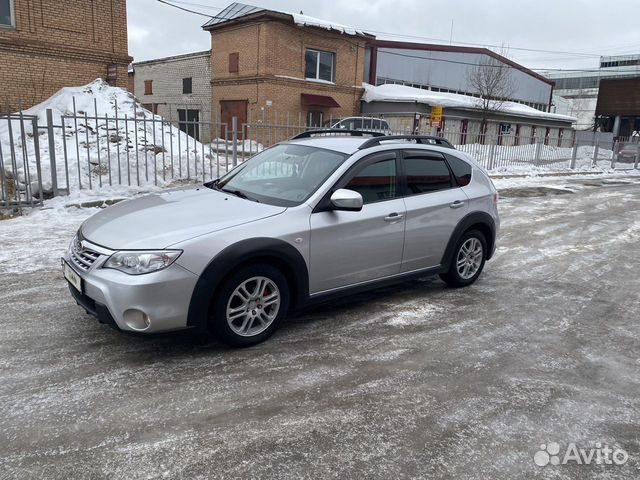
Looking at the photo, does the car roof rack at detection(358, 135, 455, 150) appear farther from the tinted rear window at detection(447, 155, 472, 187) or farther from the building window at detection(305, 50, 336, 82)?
the building window at detection(305, 50, 336, 82)

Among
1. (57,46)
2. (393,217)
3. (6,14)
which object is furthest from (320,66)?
(393,217)

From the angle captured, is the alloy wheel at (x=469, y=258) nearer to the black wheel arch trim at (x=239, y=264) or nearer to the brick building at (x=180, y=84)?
the black wheel arch trim at (x=239, y=264)

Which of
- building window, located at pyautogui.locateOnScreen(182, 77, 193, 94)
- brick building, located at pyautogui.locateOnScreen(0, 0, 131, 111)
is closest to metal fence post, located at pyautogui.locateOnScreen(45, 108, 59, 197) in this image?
brick building, located at pyautogui.locateOnScreen(0, 0, 131, 111)

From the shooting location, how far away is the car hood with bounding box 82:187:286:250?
11.7 ft

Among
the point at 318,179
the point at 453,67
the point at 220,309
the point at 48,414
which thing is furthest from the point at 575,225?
the point at 453,67

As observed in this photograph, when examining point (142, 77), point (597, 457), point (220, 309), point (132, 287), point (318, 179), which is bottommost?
point (597, 457)

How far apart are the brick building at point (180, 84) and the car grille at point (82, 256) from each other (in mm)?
24380

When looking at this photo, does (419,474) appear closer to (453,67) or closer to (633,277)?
(633,277)

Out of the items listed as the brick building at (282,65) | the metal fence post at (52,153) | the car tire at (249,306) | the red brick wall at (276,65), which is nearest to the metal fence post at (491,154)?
the brick building at (282,65)

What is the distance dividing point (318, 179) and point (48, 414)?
263 cm

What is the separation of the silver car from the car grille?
15mm

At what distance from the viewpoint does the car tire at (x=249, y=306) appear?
12.2 feet

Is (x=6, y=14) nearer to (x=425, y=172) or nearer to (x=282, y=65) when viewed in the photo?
(x=425, y=172)

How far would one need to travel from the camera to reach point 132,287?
3365mm
